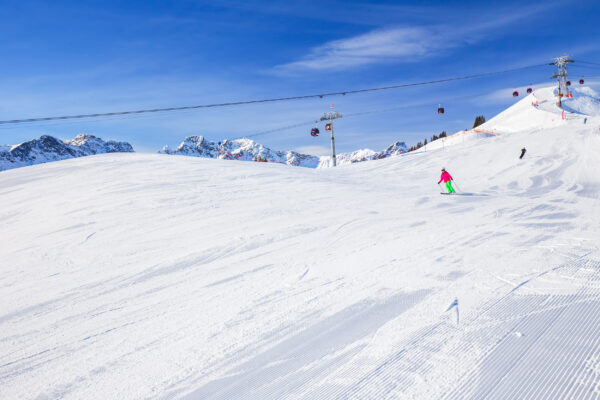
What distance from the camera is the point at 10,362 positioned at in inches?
143

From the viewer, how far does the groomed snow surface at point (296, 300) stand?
3.02 m

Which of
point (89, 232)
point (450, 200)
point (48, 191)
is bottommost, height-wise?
point (450, 200)

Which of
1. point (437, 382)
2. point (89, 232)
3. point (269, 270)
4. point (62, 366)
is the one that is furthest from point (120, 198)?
point (437, 382)

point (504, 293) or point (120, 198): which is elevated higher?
point (120, 198)

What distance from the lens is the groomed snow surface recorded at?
9.91 feet

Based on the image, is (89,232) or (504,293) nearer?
(504,293)

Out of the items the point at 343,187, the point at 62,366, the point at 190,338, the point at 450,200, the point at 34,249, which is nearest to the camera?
the point at 62,366

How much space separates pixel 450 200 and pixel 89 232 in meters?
12.2

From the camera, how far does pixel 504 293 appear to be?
4.34m

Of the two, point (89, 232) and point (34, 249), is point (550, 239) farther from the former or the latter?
point (34, 249)

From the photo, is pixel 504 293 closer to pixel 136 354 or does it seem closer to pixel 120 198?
pixel 136 354

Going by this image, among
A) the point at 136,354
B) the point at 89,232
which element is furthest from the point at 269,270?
the point at 89,232

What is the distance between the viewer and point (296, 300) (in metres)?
4.52

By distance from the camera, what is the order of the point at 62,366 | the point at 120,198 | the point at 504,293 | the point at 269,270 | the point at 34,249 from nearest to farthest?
the point at 62,366, the point at 504,293, the point at 269,270, the point at 34,249, the point at 120,198
